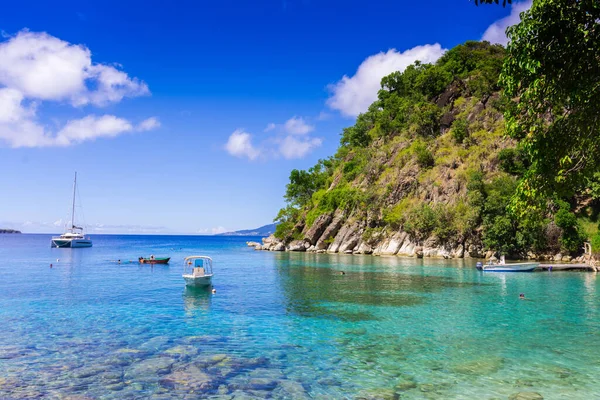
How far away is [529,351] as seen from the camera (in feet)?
61.5

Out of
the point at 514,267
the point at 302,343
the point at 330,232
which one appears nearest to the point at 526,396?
the point at 302,343

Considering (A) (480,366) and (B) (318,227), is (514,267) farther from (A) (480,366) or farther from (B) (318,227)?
(B) (318,227)

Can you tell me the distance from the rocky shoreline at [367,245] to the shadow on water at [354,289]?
87.3 feet

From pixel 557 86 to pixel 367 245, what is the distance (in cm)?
8168

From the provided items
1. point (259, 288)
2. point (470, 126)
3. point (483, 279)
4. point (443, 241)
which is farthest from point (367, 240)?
point (259, 288)

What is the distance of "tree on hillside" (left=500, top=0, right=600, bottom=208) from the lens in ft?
38.5

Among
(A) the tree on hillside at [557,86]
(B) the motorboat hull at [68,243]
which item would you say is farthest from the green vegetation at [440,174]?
(B) the motorboat hull at [68,243]

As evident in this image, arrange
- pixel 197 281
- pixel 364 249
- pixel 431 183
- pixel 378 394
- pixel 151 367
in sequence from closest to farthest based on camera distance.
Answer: pixel 378 394
pixel 151 367
pixel 197 281
pixel 431 183
pixel 364 249

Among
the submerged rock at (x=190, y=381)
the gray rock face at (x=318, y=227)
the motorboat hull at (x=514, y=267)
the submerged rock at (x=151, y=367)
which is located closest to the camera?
the submerged rock at (x=190, y=381)

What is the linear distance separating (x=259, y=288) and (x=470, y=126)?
243ft

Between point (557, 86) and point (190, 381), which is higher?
point (557, 86)

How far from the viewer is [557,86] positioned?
12.5 meters

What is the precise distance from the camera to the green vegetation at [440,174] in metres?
67.8

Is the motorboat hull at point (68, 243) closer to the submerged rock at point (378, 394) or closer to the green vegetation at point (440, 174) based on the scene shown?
the green vegetation at point (440, 174)
